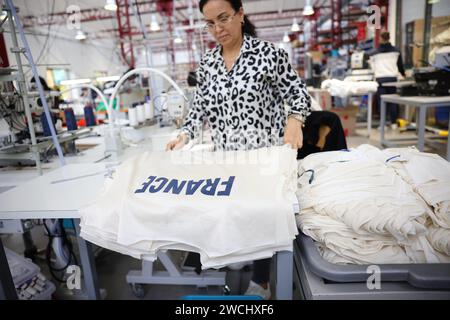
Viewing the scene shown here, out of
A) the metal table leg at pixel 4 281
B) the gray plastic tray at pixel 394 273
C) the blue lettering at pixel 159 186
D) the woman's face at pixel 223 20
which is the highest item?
the woman's face at pixel 223 20

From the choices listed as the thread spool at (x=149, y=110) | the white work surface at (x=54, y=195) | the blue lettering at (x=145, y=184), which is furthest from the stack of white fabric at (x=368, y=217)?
the thread spool at (x=149, y=110)

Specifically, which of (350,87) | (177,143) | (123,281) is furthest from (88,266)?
(350,87)

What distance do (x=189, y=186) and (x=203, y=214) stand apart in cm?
13

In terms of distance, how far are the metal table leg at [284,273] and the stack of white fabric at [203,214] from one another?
51 millimetres

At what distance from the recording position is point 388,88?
16.5 feet

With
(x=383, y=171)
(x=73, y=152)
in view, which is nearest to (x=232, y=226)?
(x=383, y=171)

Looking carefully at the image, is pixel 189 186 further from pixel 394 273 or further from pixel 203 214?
pixel 394 273

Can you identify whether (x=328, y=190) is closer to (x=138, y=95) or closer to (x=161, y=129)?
(x=161, y=129)

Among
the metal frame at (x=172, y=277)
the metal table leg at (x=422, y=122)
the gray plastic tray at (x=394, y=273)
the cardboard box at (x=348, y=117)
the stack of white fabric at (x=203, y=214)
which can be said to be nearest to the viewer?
the gray plastic tray at (x=394, y=273)

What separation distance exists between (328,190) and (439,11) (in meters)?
0.74

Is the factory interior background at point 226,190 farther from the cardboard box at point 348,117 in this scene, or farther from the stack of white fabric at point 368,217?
the cardboard box at point 348,117

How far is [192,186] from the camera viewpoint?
0.86m

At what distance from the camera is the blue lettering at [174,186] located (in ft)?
2.74

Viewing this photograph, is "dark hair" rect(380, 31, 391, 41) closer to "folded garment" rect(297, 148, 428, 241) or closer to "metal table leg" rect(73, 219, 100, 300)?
"folded garment" rect(297, 148, 428, 241)
